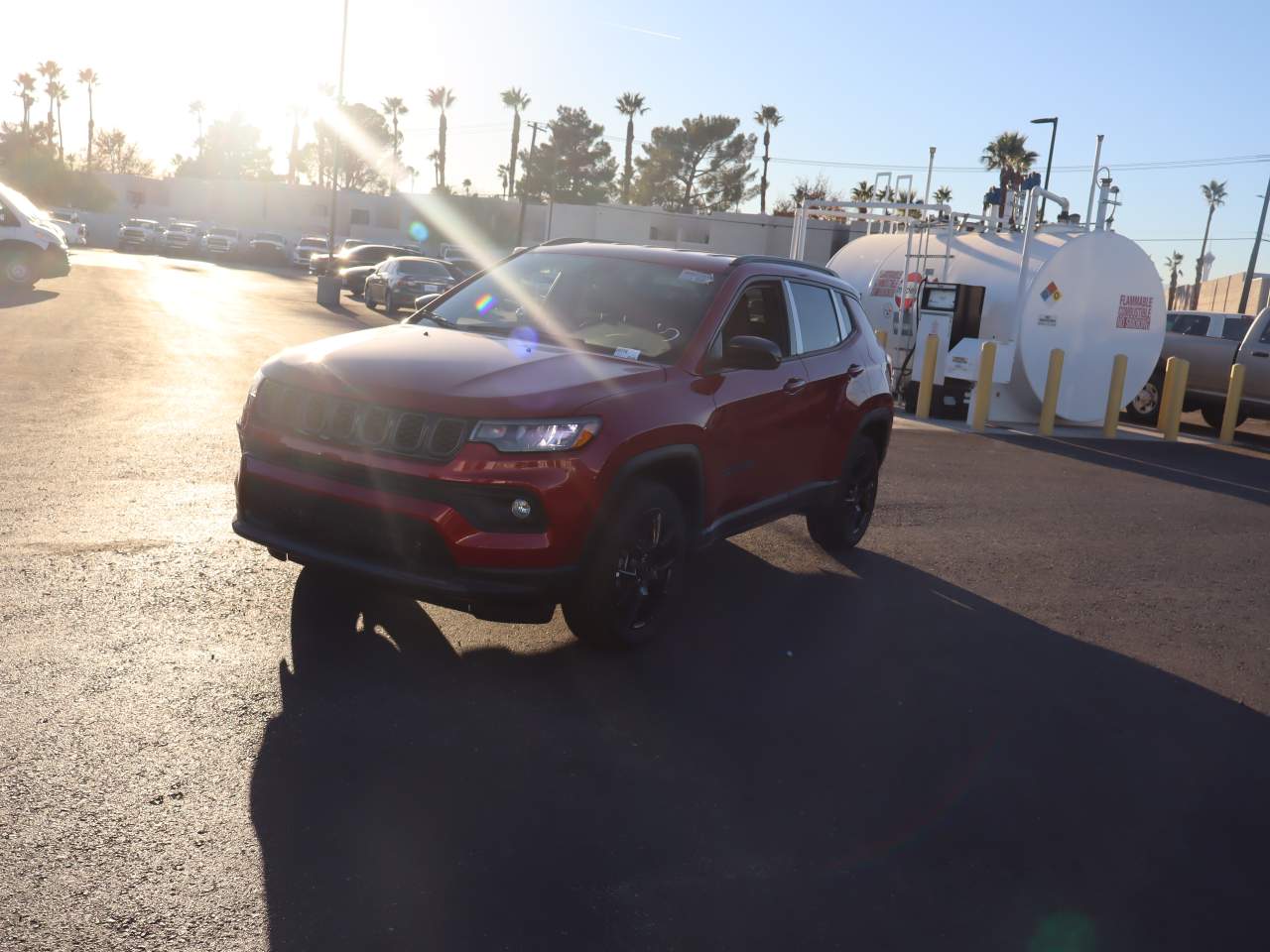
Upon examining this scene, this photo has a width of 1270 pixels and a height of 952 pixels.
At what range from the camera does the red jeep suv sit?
15.8 feet

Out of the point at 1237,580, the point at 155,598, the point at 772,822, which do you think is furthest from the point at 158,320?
the point at 772,822

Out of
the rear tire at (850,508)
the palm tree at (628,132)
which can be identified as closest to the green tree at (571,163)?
the palm tree at (628,132)

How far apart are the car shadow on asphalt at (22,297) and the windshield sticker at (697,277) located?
57.7 ft

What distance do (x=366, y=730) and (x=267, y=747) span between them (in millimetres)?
372

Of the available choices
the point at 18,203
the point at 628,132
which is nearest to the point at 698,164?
the point at 628,132

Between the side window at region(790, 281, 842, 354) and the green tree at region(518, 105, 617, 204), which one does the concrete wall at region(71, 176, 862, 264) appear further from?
the side window at region(790, 281, 842, 354)

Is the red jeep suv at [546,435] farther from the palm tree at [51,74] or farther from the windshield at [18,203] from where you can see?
the palm tree at [51,74]

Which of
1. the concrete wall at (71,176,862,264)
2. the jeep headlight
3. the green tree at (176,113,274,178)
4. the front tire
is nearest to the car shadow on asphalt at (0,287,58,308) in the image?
the front tire

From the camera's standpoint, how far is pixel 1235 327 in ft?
64.5

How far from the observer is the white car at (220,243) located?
5784cm

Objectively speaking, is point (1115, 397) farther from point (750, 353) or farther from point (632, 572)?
point (632, 572)

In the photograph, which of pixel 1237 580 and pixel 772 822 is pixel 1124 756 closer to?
pixel 772 822

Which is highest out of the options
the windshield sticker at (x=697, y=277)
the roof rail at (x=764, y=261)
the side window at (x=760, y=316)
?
the roof rail at (x=764, y=261)

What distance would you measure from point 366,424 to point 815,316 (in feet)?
10.9
